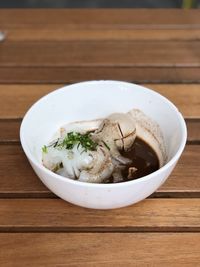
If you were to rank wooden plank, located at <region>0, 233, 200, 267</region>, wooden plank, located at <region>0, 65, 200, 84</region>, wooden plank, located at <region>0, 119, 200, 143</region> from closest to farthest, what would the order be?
wooden plank, located at <region>0, 233, 200, 267</region> < wooden plank, located at <region>0, 119, 200, 143</region> < wooden plank, located at <region>0, 65, 200, 84</region>

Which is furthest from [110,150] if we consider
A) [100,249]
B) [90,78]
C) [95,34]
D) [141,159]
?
[95,34]

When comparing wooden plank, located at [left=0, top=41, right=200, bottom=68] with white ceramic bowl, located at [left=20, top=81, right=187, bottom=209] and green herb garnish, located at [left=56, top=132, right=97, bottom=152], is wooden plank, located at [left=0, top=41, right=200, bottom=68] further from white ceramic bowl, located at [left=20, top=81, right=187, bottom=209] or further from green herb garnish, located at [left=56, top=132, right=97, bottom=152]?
green herb garnish, located at [left=56, top=132, right=97, bottom=152]

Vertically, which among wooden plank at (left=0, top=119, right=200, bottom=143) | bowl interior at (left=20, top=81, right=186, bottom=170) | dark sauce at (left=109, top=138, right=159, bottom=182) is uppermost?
bowl interior at (left=20, top=81, right=186, bottom=170)

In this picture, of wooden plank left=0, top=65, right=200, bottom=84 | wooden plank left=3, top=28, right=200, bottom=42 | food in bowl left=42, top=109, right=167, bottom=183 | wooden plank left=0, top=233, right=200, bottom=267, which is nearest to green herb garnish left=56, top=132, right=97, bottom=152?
food in bowl left=42, top=109, right=167, bottom=183

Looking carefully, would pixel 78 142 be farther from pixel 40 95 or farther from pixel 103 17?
pixel 103 17

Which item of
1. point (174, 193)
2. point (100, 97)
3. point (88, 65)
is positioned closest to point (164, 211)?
point (174, 193)

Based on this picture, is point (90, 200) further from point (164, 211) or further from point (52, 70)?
point (52, 70)

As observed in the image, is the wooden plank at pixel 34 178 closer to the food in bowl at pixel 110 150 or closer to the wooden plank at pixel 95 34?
the food in bowl at pixel 110 150

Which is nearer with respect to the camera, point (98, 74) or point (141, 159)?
point (141, 159)

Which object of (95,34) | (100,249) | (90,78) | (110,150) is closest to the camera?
(100,249)
